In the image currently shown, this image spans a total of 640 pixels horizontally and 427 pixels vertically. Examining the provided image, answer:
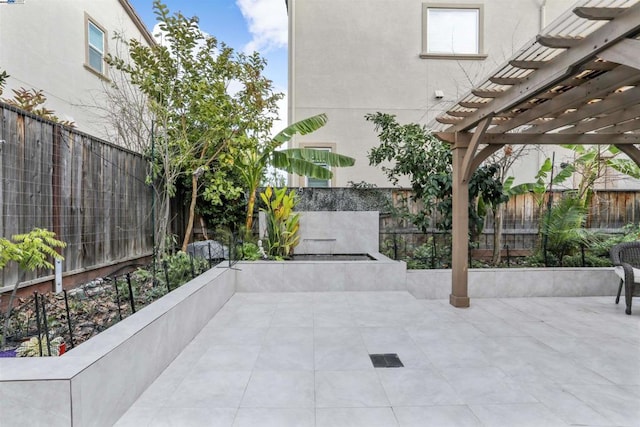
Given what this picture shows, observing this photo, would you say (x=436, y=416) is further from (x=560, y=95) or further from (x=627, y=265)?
(x=627, y=265)

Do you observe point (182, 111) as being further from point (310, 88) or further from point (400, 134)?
point (400, 134)

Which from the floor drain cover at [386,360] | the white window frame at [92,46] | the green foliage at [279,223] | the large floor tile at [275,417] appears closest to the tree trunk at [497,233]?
the green foliage at [279,223]

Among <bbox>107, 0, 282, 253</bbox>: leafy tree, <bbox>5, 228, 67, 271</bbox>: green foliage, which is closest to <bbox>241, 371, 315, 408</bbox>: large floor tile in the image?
<bbox>5, 228, 67, 271</bbox>: green foliage

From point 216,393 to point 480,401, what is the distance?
1.77 metres

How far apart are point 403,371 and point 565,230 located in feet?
16.6

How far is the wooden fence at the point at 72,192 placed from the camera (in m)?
3.07

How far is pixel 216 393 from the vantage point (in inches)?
90.0

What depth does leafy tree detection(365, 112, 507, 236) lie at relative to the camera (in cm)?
556

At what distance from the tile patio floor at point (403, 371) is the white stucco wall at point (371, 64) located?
4.64 metres

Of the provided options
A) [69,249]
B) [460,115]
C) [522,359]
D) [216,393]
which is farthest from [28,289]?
[460,115]

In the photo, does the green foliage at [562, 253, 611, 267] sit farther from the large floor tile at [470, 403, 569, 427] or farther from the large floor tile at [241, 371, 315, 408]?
the large floor tile at [241, 371, 315, 408]

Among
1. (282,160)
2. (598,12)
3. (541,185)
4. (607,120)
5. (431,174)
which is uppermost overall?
(598,12)

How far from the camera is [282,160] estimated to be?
6.51 metres

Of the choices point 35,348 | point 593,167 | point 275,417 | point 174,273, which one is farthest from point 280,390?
point 593,167
